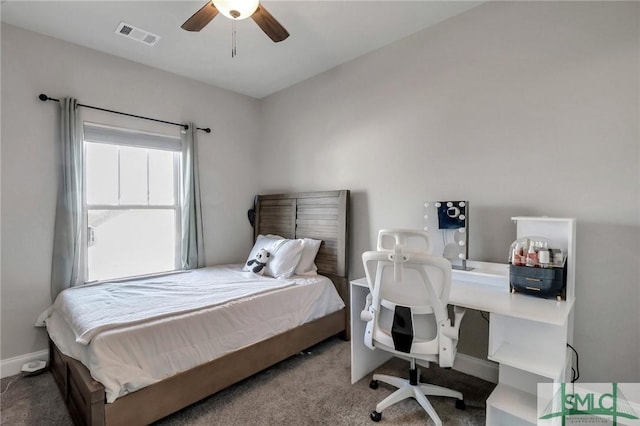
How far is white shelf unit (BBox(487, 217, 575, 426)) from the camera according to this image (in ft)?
4.94

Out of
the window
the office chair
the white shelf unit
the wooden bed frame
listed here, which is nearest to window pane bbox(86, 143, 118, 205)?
the window

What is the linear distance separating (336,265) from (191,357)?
1535mm

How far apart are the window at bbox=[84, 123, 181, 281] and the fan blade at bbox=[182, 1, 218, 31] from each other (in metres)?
1.54

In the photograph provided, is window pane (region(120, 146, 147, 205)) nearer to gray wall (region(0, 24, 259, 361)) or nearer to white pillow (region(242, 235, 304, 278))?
gray wall (region(0, 24, 259, 361))

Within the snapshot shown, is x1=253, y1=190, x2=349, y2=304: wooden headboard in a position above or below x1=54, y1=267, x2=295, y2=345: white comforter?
above

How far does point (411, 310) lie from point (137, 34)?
118 inches

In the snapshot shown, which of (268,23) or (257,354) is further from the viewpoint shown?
(257,354)

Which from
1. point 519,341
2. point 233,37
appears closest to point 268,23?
point 233,37

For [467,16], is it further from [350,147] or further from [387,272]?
[387,272]

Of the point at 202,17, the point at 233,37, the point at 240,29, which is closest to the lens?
the point at 202,17

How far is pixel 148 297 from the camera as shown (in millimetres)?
2264

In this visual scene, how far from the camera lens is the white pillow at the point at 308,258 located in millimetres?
3027

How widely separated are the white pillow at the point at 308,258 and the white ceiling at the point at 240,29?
1.84 metres

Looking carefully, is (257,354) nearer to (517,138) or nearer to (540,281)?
(540,281)
